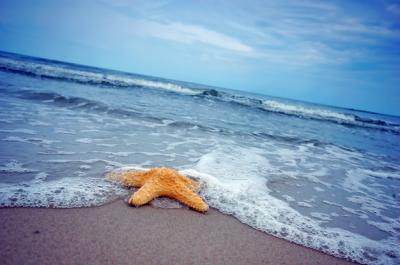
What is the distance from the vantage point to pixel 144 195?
11.7 feet

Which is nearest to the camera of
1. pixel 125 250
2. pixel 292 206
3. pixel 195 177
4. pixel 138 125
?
pixel 125 250

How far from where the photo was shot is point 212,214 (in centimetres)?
372

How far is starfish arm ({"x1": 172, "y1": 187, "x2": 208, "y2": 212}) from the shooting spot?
364 centimetres

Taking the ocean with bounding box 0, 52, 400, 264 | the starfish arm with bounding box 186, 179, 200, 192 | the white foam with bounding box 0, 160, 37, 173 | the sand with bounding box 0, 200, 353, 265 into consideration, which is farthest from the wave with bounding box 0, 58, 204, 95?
the sand with bounding box 0, 200, 353, 265

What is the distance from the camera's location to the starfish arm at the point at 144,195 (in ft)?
11.5

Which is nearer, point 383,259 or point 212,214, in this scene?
point 383,259

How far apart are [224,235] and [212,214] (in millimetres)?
486

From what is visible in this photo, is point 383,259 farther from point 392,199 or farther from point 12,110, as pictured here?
point 12,110

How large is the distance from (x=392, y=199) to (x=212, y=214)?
403 cm

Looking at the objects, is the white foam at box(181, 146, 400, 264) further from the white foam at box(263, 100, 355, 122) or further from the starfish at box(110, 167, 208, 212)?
the white foam at box(263, 100, 355, 122)

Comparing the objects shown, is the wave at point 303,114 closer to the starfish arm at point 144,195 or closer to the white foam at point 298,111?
the white foam at point 298,111

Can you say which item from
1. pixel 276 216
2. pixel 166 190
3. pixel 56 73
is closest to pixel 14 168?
pixel 166 190

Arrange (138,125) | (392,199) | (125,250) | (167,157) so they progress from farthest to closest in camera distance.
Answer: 1. (138,125)
2. (167,157)
3. (392,199)
4. (125,250)

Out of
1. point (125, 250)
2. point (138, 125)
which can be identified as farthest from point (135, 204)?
point (138, 125)
